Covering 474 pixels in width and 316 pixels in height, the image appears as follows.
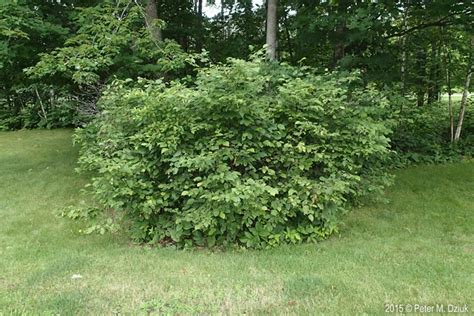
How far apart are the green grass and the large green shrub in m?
0.25

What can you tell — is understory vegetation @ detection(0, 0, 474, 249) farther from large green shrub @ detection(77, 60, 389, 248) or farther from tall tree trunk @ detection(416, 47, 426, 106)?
tall tree trunk @ detection(416, 47, 426, 106)

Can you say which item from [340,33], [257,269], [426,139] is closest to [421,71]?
[426,139]

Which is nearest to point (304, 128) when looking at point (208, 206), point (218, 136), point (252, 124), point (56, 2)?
point (252, 124)

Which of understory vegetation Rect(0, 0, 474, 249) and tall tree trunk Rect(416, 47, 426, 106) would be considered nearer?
understory vegetation Rect(0, 0, 474, 249)

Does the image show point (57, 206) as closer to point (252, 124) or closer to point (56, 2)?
point (252, 124)

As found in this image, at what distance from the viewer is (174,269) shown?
132 inches

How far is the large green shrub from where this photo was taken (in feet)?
12.1

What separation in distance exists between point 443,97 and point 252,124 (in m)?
8.28

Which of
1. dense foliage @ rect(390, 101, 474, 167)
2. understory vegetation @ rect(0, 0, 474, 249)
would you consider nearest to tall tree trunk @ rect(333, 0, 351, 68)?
understory vegetation @ rect(0, 0, 474, 249)

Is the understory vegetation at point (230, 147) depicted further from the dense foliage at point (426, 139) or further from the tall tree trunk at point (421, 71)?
the tall tree trunk at point (421, 71)

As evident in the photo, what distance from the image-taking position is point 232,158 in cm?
372

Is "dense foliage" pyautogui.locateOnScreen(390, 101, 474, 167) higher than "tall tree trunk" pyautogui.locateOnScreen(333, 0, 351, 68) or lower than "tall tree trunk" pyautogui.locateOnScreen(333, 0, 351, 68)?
lower

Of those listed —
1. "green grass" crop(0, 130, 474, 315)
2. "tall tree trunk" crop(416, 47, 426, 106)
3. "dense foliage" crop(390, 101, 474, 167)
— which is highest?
"tall tree trunk" crop(416, 47, 426, 106)

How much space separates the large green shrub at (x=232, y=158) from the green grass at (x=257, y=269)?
254 mm
